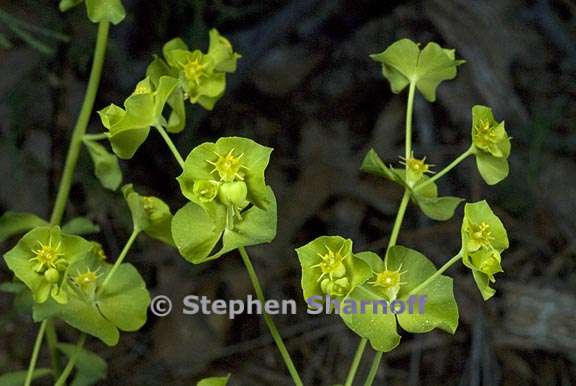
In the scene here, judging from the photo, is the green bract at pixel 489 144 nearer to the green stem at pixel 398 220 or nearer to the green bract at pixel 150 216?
the green stem at pixel 398 220

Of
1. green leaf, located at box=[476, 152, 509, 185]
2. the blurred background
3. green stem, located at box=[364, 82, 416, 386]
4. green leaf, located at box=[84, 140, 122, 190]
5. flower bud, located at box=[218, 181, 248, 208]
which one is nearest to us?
flower bud, located at box=[218, 181, 248, 208]

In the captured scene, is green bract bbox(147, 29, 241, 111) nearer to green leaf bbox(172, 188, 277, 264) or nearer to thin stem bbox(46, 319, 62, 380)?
green leaf bbox(172, 188, 277, 264)

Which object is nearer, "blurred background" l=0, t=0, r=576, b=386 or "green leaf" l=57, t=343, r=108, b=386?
"green leaf" l=57, t=343, r=108, b=386

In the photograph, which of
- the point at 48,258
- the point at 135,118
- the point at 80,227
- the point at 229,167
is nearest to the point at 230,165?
the point at 229,167

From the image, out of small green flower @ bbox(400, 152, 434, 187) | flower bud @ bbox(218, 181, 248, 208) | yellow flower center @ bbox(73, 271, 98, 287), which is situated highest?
flower bud @ bbox(218, 181, 248, 208)

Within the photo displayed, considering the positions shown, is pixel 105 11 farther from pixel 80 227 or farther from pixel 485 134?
pixel 485 134

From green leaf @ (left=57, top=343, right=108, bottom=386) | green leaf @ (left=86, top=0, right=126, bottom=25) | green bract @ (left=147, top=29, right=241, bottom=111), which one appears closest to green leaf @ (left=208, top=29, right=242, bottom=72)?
green bract @ (left=147, top=29, right=241, bottom=111)

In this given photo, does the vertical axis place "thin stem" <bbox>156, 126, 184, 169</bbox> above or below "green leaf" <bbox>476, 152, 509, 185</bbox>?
above

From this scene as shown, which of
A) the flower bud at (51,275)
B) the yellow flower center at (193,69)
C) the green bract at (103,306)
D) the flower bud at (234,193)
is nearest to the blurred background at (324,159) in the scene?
the yellow flower center at (193,69)
